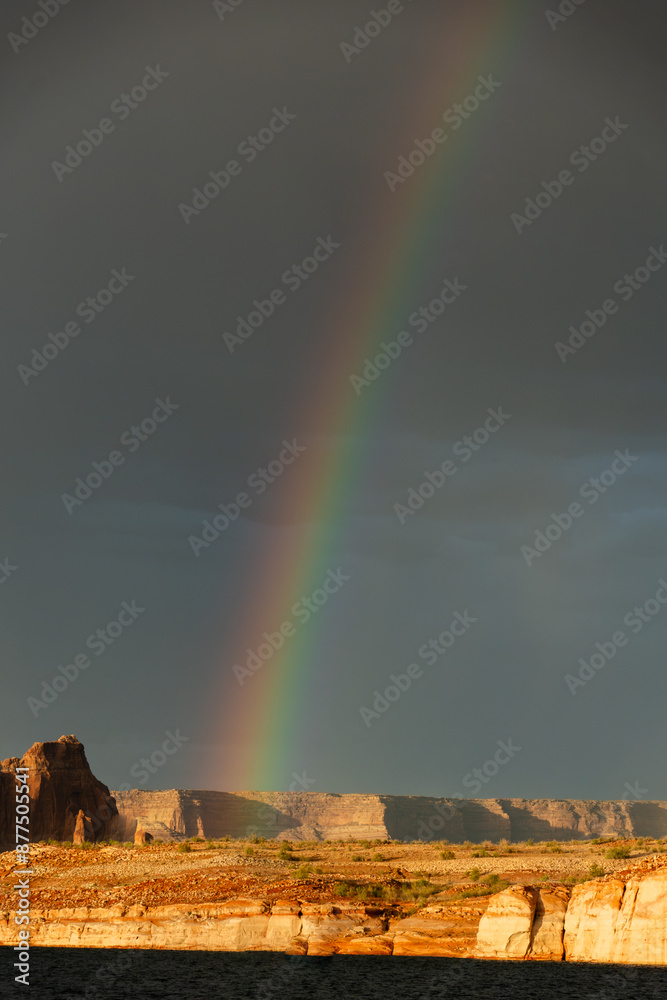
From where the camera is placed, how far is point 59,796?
11244cm

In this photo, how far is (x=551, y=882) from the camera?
63625 mm

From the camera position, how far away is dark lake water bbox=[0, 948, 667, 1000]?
149 ft

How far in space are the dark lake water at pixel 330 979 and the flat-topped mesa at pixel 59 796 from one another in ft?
165

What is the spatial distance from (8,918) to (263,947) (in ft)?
68.1

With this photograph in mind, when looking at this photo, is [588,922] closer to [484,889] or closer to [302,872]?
[484,889]

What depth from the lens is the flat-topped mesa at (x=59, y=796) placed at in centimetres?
11062

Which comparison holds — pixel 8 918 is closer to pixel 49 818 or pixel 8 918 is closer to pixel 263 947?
pixel 263 947

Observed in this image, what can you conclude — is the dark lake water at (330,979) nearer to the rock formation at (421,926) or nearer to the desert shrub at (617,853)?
the rock formation at (421,926)

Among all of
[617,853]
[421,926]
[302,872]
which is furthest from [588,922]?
[617,853]

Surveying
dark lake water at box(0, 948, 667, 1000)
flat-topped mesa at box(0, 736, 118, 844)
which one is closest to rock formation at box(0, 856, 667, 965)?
dark lake water at box(0, 948, 667, 1000)

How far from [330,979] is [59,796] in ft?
223

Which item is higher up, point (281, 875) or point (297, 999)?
point (281, 875)

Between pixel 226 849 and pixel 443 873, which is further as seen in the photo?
pixel 226 849

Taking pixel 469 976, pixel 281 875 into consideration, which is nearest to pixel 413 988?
pixel 469 976
